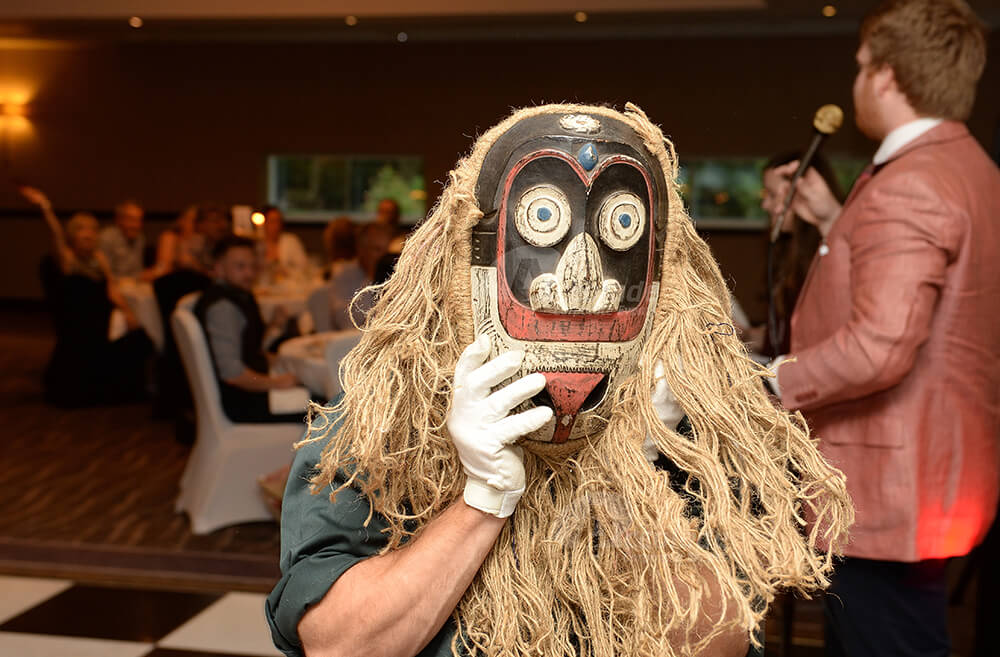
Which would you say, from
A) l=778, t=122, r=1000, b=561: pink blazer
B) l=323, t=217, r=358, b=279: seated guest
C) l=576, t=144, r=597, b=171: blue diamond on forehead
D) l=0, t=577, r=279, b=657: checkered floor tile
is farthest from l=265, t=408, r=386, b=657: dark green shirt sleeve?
l=323, t=217, r=358, b=279: seated guest

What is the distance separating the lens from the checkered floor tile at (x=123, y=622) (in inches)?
95.9

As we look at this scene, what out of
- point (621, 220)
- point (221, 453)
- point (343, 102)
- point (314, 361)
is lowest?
point (221, 453)

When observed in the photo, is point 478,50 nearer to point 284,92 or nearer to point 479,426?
point 284,92

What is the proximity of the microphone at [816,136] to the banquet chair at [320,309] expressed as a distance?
2886mm

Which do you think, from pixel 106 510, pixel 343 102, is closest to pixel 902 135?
pixel 106 510

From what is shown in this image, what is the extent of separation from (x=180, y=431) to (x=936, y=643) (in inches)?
150

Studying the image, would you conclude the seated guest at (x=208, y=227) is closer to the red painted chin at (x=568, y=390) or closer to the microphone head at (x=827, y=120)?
the microphone head at (x=827, y=120)

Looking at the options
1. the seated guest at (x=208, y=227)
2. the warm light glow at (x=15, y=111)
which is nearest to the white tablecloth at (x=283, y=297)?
the seated guest at (x=208, y=227)

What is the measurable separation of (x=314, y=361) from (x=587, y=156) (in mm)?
2616

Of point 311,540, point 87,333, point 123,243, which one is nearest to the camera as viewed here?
point 311,540

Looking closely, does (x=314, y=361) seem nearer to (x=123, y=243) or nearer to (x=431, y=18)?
(x=123, y=243)

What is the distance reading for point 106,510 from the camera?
3588 mm

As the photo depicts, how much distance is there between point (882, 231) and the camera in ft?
5.16

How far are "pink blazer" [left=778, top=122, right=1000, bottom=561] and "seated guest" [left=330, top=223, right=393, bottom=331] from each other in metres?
2.49
